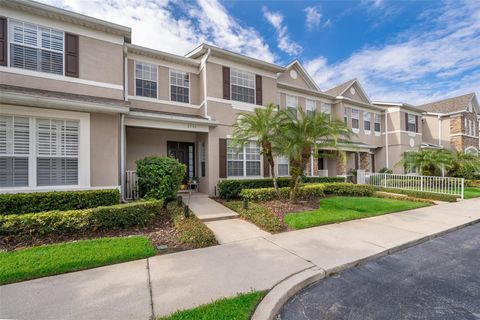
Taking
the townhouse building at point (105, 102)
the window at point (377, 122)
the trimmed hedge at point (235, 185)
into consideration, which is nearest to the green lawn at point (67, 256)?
the townhouse building at point (105, 102)

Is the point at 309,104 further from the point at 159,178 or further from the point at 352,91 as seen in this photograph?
the point at 159,178

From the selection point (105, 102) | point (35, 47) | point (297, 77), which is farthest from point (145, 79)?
point (297, 77)

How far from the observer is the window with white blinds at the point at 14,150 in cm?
688

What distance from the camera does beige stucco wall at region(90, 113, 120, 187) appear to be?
8016mm

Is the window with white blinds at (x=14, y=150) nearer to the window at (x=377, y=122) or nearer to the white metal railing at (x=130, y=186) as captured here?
the white metal railing at (x=130, y=186)

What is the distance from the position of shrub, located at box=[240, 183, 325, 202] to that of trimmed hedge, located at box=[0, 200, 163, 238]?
4.02 metres

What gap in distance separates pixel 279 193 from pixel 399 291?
6.35m

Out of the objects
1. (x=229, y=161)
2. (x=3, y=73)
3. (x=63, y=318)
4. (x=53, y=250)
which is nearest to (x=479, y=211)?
(x=229, y=161)

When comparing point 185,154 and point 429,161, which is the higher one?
point 185,154

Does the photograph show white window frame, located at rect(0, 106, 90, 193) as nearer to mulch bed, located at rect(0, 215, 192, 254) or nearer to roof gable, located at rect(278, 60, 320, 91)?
mulch bed, located at rect(0, 215, 192, 254)

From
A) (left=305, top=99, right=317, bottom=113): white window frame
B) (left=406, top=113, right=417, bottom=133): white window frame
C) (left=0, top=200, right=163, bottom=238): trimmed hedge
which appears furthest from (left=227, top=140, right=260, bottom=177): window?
(left=406, top=113, right=417, bottom=133): white window frame

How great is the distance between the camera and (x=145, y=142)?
1166 centimetres

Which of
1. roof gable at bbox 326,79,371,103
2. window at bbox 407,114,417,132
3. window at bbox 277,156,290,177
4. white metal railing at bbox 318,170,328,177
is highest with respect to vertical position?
roof gable at bbox 326,79,371,103

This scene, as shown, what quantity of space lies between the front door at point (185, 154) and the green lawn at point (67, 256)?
767 cm
